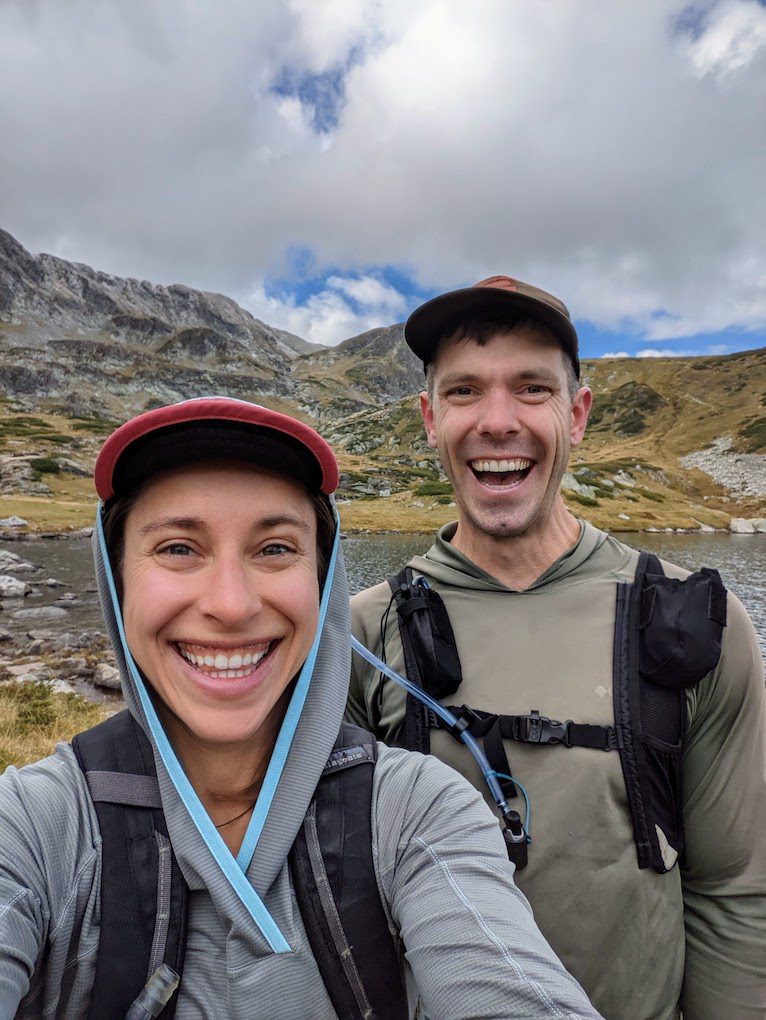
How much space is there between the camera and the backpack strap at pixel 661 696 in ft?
7.72

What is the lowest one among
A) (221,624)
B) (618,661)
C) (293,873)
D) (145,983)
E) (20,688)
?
(20,688)

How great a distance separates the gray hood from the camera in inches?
68.9

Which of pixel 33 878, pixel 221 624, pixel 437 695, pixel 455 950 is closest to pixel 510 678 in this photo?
pixel 437 695

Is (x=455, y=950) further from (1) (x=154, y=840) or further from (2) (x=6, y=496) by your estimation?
(2) (x=6, y=496)

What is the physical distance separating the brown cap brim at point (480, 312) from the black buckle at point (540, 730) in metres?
2.06

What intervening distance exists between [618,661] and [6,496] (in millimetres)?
70109

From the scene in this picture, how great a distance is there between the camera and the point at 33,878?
168cm

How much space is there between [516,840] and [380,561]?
37082mm

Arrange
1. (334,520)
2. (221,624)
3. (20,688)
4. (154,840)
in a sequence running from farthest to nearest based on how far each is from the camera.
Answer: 1. (20,688)
2. (334,520)
3. (221,624)
4. (154,840)

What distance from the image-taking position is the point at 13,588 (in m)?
24.0

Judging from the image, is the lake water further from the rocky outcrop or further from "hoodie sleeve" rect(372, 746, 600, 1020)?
the rocky outcrop

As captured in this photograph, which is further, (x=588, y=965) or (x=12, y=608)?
(x=12, y=608)

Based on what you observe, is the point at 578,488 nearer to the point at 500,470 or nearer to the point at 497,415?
the point at 500,470

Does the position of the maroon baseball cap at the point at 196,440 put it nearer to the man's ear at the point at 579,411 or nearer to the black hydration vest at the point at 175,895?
the black hydration vest at the point at 175,895
